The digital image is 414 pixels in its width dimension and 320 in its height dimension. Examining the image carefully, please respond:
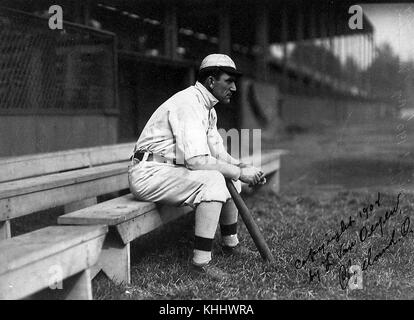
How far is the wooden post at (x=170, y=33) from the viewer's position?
839cm

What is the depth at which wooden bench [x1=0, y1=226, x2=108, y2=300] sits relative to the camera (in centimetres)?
215

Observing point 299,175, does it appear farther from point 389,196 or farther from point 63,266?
point 63,266

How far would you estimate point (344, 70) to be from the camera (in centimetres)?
3136

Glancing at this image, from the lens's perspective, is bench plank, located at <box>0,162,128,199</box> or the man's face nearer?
A: bench plank, located at <box>0,162,128,199</box>

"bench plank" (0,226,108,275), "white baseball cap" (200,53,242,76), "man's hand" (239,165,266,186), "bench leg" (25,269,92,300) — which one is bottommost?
"bench leg" (25,269,92,300)

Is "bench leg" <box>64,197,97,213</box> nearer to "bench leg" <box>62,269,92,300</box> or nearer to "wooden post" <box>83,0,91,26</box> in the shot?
"bench leg" <box>62,269,92,300</box>

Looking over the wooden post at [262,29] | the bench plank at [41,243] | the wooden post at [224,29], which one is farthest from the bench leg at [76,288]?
the wooden post at [262,29]

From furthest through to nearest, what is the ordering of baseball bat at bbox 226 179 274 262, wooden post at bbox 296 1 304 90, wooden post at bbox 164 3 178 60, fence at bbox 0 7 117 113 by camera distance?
wooden post at bbox 296 1 304 90, wooden post at bbox 164 3 178 60, fence at bbox 0 7 117 113, baseball bat at bbox 226 179 274 262

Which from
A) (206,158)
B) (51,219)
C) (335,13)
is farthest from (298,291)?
(335,13)

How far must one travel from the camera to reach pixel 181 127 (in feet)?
10.7

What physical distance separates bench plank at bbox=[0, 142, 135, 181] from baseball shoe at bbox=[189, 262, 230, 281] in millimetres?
1521

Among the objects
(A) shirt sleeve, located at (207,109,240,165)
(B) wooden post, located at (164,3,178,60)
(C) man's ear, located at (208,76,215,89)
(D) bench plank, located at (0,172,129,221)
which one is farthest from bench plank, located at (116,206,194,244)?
(B) wooden post, located at (164,3,178,60)

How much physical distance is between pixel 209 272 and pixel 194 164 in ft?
2.12
